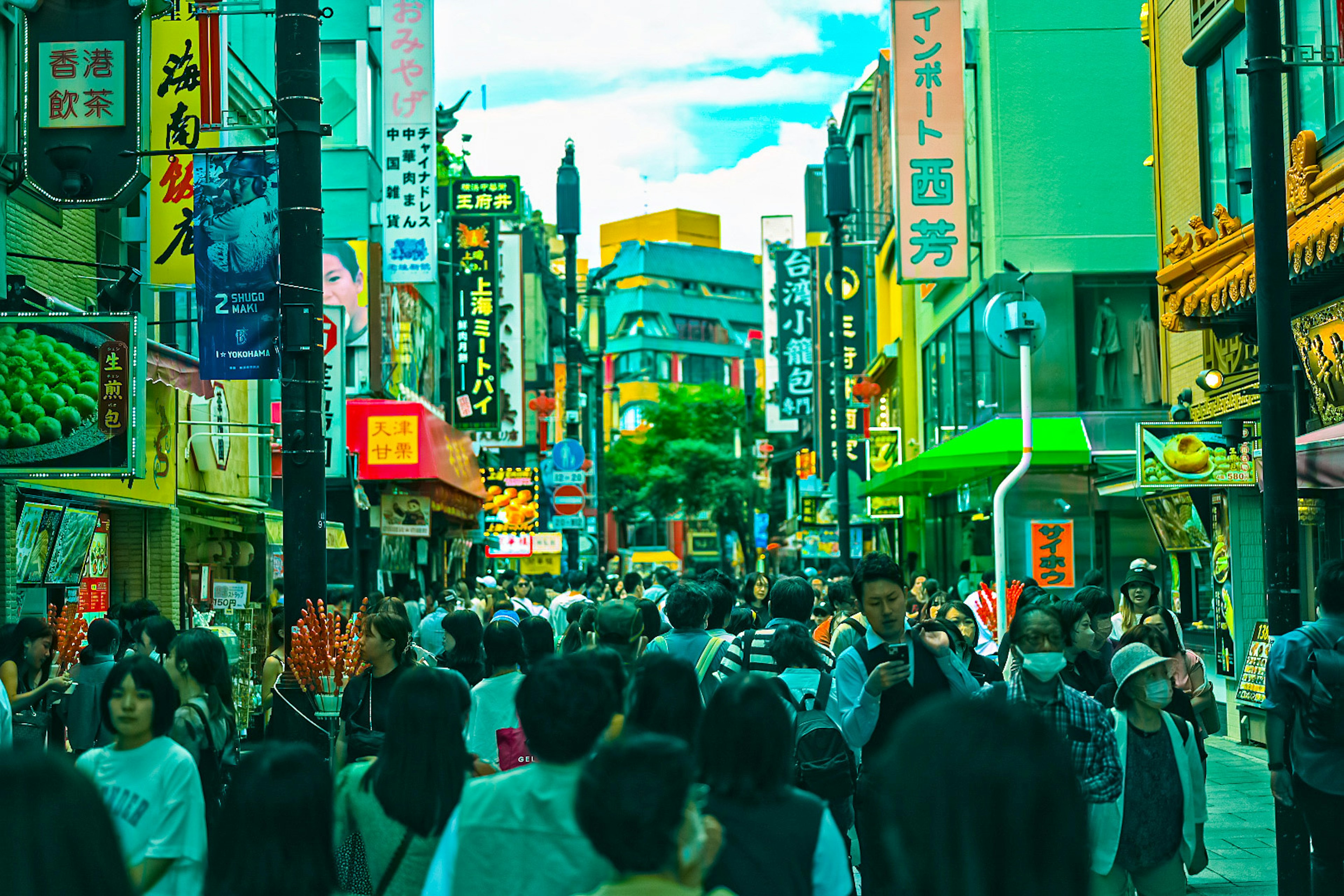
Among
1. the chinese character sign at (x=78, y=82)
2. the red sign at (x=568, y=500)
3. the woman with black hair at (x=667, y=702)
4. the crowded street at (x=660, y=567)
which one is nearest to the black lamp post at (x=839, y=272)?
the crowded street at (x=660, y=567)

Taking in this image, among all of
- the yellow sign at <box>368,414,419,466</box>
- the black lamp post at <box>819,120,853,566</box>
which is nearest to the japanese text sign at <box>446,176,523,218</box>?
the yellow sign at <box>368,414,419,466</box>

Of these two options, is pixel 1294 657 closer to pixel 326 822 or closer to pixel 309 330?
pixel 326 822

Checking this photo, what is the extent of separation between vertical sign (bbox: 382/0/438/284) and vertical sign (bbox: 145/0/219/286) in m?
10.2

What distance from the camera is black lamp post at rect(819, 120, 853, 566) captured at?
85.6ft

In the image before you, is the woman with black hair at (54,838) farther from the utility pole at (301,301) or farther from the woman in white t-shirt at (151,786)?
the utility pole at (301,301)

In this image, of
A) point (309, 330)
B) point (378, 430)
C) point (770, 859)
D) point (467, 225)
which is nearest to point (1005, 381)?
point (378, 430)

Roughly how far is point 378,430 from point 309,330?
722 inches

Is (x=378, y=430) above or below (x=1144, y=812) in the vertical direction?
above

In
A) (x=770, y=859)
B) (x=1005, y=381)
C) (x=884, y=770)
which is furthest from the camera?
(x=1005, y=381)

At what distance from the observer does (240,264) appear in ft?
33.2

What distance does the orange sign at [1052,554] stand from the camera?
20.8m

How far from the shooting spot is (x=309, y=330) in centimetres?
918

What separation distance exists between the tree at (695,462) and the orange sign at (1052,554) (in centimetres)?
3980

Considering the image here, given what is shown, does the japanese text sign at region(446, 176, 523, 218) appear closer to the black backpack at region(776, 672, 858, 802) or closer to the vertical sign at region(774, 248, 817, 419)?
the vertical sign at region(774, 248, 817, 419)
